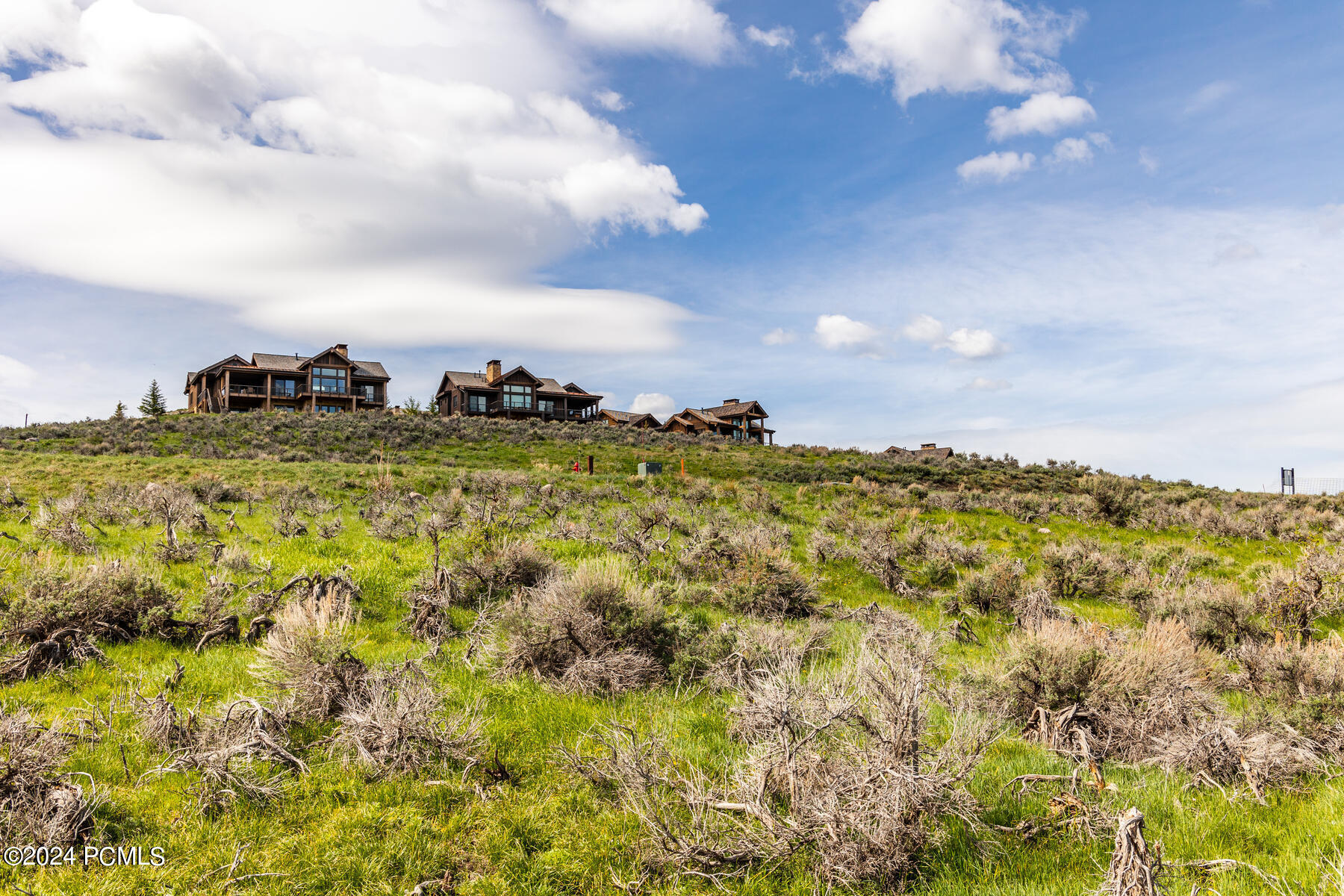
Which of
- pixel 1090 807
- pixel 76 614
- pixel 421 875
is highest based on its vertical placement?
pixel 76 614

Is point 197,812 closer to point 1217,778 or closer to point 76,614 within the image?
point 76,614

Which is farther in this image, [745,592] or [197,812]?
[745,592]

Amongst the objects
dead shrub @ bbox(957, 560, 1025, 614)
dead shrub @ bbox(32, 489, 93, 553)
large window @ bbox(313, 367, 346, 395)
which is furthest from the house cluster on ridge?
dead shrub @ bbox(957, 560, 1025, 614)

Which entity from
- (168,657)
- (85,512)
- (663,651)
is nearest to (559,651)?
(663,651)

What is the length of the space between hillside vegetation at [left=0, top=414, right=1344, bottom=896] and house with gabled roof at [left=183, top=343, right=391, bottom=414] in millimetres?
52192

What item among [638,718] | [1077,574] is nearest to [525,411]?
[1077,574]

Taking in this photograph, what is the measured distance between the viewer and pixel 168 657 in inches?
264

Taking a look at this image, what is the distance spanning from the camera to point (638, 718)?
19.5 ft

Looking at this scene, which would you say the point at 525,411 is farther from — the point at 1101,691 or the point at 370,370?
the point at 1101,691

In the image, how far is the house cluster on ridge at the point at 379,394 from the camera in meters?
59.8

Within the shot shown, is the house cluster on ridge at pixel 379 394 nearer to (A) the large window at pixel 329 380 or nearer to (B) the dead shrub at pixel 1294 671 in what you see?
(A) the large window at pixel 329 380

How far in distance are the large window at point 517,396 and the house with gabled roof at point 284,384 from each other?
1294 centimetres

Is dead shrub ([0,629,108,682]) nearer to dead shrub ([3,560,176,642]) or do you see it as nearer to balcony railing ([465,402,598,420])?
dead shrub ([3,560,176,642])

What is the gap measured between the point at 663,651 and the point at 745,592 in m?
2.63
